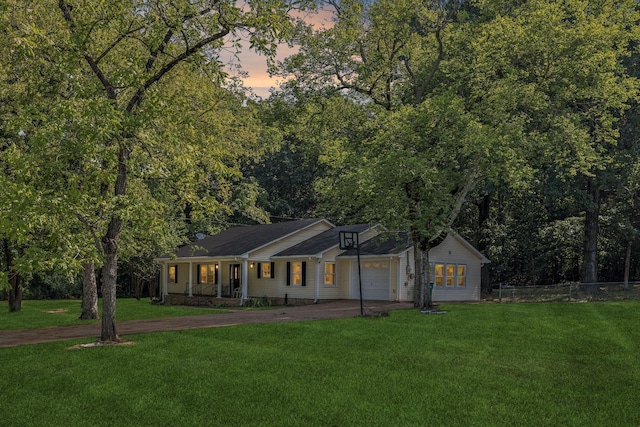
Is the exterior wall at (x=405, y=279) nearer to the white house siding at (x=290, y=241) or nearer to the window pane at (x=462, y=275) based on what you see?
the window pane at (x=462, y=275)

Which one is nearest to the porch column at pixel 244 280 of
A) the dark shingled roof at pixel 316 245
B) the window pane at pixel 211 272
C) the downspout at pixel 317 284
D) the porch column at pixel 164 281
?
the dark shingled roof at pixel 316 245

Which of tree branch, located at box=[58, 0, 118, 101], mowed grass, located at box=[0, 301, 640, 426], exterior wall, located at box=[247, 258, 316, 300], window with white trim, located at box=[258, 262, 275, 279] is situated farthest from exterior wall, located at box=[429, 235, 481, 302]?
tree branch, located at box=[58, 0, 118, 101]

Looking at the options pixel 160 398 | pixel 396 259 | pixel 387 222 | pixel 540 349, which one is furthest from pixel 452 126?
pixel 160 398

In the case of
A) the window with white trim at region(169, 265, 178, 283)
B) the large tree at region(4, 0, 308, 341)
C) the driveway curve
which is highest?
the large tree at region(4, 0, 308, 341)

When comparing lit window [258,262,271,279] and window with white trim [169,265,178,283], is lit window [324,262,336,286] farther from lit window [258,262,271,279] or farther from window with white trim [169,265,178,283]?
window with white trim [169,265,178,283]

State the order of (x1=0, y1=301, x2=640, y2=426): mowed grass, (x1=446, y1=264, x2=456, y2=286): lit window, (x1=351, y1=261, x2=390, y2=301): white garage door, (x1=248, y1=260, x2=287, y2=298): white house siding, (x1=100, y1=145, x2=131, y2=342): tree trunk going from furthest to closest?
(x1=446, y1=264, x2=456, y2=286): lit window < (x1=248, y1=260, x2=287, y2=298): white house siding < (x1=351, y1=261, x2=390, y2=301): white garage door < (x1=100, y1=145, x2=131, y2=342): tree trunk < (x1=0, y1=301, x2=640, y2=426): mowed grass

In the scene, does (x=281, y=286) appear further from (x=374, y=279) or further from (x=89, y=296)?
(x=89, y=296)

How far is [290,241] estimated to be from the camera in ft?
115

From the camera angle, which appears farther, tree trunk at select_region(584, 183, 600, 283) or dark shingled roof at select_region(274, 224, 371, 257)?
tree trunk at select_region(584, 183, 600, 283)

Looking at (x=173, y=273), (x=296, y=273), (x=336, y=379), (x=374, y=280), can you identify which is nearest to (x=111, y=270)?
(x=336, y=379)

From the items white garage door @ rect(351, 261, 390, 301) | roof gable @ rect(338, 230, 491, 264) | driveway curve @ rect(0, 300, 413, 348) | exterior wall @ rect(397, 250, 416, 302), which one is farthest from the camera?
white garage door @ rect(351, 261, 390, 301)

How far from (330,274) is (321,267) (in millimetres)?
821

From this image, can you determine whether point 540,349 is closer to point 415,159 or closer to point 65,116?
point 415,159

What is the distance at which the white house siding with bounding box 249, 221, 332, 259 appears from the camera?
1321 inches
